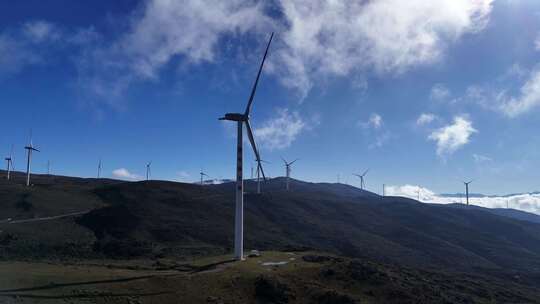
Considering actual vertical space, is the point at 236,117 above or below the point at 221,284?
above

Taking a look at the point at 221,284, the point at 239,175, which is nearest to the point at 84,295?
the point at 221,284

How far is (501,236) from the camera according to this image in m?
198

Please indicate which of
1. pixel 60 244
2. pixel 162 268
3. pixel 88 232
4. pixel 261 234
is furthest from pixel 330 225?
pixel 162 268

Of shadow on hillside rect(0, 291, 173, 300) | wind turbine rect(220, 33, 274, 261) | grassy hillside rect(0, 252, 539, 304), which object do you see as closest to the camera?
shadow on hillside rect(0, 291, 173, 300)

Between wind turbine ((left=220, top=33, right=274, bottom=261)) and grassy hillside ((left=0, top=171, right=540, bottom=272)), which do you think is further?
grassy hillside ((left=0, top=171, right=540, bottom=272))

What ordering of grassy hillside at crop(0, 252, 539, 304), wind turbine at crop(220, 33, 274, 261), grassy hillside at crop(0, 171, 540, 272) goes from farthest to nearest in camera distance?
grassy hillside at crop(0, 171, 540, 272) → wind turbine at crop(220, 33, 274, 261) → grassy hillside at crop(0, 252, 539, 304)

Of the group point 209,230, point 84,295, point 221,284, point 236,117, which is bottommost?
point 84,295

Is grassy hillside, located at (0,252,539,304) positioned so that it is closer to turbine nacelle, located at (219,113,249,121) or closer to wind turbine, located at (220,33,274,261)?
wind turbine, located at (220,33,274,261)

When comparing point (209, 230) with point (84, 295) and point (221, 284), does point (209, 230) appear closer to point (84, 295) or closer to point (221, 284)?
point (221, 284)

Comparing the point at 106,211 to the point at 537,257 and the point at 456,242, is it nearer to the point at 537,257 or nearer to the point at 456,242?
the point at 456,242

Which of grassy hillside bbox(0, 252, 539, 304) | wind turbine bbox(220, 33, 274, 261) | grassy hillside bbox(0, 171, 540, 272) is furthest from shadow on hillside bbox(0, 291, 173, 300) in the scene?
grassy hillside bbox(0, 171, 540, 272)

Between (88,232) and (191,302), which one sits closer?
(191,302)

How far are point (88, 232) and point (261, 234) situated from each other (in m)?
45.2

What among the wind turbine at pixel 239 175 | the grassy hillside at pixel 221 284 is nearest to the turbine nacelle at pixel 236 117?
the wind turbine at pixel 239 175
